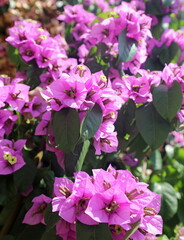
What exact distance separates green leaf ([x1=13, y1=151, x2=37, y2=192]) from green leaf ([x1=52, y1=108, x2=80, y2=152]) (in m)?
0.18

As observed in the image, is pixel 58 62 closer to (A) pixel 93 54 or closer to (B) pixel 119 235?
(A) pixel 93 54

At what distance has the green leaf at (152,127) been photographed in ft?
2.49

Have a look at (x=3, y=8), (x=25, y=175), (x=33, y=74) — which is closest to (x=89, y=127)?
(x=25, y=175)

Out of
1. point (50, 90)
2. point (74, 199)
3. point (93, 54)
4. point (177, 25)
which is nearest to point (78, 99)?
point (50, 90)

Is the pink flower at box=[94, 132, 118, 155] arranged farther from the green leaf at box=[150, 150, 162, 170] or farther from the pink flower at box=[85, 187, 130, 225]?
the green leaf at box=[150, 150, 162, 170]

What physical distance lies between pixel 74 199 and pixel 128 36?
20.2 inches

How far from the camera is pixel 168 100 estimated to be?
2.44ft

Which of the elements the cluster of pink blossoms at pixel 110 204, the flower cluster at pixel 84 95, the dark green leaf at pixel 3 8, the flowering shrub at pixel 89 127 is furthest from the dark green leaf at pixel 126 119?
the dark green leaf at pixel 3 8

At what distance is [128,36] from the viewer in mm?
921

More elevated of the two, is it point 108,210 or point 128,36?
point 128,36

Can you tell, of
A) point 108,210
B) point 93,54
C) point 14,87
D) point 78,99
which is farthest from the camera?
point 93,54

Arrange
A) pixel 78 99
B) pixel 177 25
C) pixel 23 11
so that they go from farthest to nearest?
1. pixel 23 11
2. pixel 177 25
3. pixel 78 99

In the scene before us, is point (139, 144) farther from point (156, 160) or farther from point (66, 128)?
point (156, 160)

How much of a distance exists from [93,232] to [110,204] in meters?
0.05
